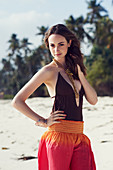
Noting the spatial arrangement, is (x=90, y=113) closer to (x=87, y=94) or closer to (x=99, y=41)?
(x=87, y=94)

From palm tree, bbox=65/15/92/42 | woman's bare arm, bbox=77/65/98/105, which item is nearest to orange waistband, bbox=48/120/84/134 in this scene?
woman's bare arm, bbox=77/65/98/105

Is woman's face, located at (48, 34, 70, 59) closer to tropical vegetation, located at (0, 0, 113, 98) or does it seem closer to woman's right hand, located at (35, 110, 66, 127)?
woman's right hand, located at (35, 110, 66, 127)

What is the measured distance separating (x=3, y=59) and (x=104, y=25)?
34.6 m


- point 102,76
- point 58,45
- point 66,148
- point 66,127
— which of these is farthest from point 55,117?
point 102,76

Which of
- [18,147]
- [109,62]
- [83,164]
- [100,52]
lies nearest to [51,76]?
[83,164]

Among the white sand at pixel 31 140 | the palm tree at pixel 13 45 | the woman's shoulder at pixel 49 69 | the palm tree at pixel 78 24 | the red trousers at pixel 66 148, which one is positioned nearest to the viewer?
the red trousers at pixel 66 148

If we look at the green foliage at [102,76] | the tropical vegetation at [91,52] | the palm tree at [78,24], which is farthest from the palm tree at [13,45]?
the green foliage at [102,76]

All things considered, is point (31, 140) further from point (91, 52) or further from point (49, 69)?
point (91, 52)

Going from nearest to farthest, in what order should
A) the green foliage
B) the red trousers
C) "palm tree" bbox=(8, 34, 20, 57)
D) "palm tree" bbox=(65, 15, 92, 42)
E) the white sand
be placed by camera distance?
the red trousers → the white sand → the green foliage → "palm tree" bbox=(65, 15, 92, 42) → "palm tree" bbox=(8, 34, 20, 57)

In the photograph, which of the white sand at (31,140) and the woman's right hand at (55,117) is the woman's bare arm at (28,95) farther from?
the white sand at (31,140)

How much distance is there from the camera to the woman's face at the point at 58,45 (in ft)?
8.01

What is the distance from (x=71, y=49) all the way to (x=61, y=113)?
2.00 ft

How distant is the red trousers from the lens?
2248 mm

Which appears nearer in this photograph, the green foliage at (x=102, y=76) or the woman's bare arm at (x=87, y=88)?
the woman's bare arm at (x=87, y=88)
